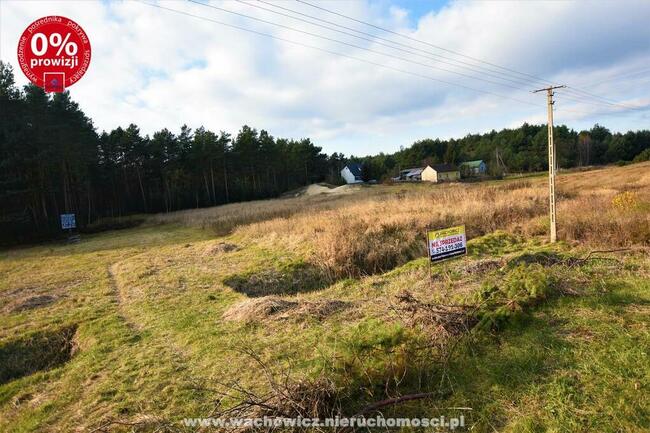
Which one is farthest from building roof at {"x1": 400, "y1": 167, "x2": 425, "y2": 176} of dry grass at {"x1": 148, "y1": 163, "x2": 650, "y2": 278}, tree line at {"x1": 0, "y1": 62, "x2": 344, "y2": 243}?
dry grass at {"x1": 148, "y1": 163, "x2": 650, "y2": 278}

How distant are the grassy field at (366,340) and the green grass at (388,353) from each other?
0.07ft

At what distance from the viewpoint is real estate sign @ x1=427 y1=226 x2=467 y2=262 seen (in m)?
6.34

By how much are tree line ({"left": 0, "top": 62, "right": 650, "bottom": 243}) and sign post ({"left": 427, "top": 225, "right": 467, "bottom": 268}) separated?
98.0 ft

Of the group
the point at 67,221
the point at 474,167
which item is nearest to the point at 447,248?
the point at 67,221

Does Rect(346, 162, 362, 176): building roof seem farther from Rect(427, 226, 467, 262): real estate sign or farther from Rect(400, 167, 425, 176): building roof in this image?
Rect(427, 226, 467, 262): real estate sign

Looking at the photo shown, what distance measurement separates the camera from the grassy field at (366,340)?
11.3ft

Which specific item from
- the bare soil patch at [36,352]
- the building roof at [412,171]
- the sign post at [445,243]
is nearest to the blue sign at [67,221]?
the bare soil patch at [36,352]

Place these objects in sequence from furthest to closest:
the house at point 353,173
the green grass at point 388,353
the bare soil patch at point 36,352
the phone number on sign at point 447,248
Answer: the house at point 353,173 < the phone number on sign at point 447,248 < the bare soil patch at point 36,352 < the green grass at point 388,353

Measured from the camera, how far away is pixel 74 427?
3.86m

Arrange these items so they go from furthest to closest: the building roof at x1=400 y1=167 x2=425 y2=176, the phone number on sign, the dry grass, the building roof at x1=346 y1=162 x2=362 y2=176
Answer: the building roof at x1=400 y1=167 x2=425 y2=176
the building roof at x1=346 y1=162 x2=362 y2=176
the dry grass
the phone number on sign

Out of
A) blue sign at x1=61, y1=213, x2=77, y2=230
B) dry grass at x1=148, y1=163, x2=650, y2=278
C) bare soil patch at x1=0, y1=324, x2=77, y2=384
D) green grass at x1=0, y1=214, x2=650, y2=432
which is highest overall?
blue sign at x1=61, y1=213, x2=77, y2=230

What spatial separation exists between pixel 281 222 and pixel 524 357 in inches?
545

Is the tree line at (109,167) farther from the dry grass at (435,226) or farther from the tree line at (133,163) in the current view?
the dry grass at (435,226)

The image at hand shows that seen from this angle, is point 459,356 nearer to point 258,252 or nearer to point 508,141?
point 258,252
